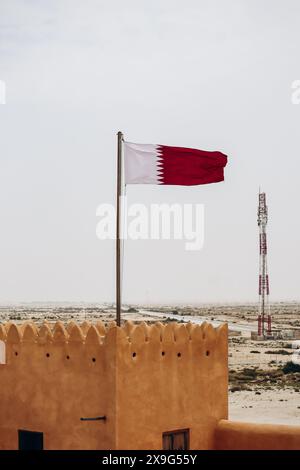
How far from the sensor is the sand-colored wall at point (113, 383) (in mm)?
13242

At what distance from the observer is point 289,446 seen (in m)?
14.8

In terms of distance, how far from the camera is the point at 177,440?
46.6 feet

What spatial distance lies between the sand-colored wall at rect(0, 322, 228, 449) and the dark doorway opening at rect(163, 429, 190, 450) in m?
0.15

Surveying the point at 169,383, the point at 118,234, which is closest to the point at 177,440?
the point at 169,383

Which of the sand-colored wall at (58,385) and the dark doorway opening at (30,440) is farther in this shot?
the dark doorway opening at (30,440)

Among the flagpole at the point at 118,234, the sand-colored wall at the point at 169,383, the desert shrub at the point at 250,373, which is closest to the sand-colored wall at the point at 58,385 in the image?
the sand-colored wall at the point at 169,383

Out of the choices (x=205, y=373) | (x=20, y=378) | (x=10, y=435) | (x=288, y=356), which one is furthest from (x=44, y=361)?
(x=288, y=356)

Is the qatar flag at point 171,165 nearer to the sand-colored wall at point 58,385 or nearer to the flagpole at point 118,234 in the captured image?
the flagpole at point 118,234

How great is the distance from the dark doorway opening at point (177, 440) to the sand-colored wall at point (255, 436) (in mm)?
870

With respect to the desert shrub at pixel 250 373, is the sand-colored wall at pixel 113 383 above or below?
above

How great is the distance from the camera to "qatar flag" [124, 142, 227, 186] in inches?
592
